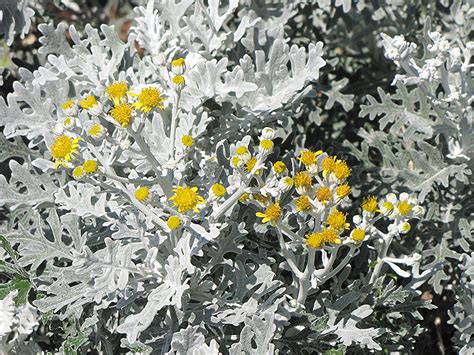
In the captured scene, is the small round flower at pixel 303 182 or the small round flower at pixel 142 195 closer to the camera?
the small round flower at pixel 142 195

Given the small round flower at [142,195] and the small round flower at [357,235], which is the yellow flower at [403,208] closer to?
the small round flower at [357,235]

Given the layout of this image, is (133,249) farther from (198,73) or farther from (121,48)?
(121,48)

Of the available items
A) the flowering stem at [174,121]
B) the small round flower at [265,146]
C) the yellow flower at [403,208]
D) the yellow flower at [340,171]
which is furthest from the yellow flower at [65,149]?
the yellow flower at [403,208]

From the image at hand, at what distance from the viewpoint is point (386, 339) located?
2.48 meters

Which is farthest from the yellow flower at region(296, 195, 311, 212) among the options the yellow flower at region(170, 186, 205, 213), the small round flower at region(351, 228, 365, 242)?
the yellow flower at region(170, 186, 205, 213)

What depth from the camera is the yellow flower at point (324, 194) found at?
2156mm

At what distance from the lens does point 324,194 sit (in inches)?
84.9

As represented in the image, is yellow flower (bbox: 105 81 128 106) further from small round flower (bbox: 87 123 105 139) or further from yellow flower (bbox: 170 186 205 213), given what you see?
yellow flower (bbox: 170 186 205 213)

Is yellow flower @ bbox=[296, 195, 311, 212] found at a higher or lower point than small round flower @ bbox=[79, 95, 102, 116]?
lower

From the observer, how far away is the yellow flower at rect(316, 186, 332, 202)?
2156 mm

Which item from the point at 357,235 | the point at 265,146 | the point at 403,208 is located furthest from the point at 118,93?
the point at 403,208

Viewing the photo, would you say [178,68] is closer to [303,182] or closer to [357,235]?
[303,182]

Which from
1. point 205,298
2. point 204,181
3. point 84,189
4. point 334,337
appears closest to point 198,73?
point 204,181

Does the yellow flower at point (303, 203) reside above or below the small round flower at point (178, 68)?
below
